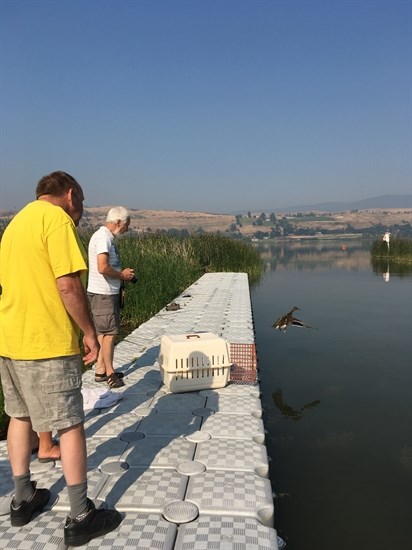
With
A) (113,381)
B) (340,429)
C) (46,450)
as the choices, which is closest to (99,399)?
(113,381)

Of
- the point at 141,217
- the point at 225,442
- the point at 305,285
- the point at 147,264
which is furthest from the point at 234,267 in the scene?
the point at 141,217

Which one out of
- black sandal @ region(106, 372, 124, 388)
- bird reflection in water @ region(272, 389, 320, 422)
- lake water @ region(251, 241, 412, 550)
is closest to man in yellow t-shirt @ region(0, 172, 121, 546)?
lake water @ region(251, 241, 412, 550)

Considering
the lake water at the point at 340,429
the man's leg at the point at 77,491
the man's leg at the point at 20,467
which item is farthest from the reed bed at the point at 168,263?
the man's leg at the point at 77,491

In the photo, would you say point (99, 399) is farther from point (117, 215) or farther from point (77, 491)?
point (77, 491)

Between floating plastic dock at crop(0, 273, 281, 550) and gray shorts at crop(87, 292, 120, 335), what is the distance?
1.64 ft

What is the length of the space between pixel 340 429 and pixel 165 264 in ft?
22.6

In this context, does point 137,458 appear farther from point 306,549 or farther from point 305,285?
point 305,285

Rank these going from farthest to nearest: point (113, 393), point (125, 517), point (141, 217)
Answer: point (141, 217)
point (113, 393)
point (125, 517)

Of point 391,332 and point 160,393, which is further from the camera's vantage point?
point 391,332

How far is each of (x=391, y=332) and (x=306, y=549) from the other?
17.5ft

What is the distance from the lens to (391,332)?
684 cm

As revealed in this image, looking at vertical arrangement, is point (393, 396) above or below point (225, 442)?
below

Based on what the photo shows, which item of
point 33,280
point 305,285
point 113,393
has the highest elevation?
point 33,280

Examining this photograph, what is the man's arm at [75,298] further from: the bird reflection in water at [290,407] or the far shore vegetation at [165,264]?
the bird reflection in water at [290,407]
